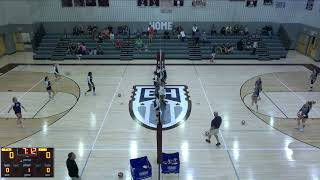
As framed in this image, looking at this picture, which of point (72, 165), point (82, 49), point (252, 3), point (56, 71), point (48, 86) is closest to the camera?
point (72, 165)

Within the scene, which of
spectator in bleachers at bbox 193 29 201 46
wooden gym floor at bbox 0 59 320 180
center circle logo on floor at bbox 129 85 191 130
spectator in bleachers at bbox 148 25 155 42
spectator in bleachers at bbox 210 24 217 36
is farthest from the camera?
spectator in bleachers at bbox 210 24 217 36

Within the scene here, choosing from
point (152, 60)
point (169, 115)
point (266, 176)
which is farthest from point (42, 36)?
point (266, 176)

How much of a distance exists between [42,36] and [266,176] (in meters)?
23.8

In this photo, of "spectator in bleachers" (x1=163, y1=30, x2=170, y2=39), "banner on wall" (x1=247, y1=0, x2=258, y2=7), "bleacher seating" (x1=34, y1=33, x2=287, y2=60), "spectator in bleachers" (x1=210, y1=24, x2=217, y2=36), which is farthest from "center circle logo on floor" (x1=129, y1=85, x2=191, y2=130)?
"banner on wall" (x1=247, y1=0, x2=258, y2=7)

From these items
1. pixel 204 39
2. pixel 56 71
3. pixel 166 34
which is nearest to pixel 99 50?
pixel 166 34

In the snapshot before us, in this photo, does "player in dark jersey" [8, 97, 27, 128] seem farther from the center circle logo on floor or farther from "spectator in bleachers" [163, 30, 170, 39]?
"spectator in bleachers" [163, 30, 170, 39]

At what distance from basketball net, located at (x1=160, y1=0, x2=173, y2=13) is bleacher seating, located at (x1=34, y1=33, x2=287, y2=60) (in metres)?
2.27

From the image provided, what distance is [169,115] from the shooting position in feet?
49.8

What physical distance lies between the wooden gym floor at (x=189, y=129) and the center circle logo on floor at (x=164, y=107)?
1.33 ft

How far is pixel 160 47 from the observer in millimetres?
26094

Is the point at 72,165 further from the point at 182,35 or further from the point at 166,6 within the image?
the point at 166,6

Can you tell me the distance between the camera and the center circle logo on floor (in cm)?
1455

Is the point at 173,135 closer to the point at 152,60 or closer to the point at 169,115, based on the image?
the point at 169,115

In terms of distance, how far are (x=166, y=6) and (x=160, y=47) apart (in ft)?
13.2
